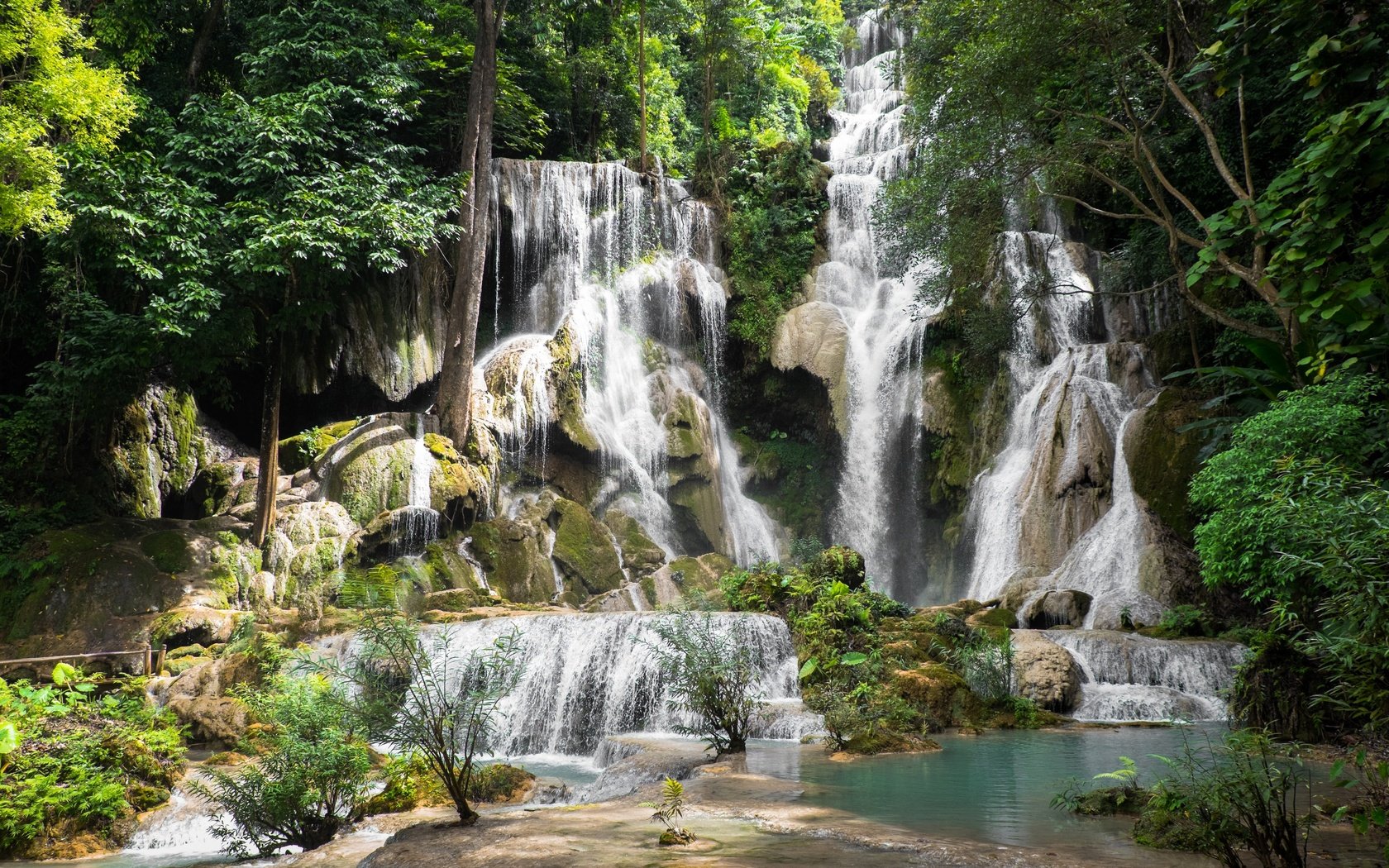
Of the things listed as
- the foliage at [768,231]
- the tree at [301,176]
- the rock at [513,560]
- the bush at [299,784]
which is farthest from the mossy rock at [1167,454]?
the tree at [301,176]

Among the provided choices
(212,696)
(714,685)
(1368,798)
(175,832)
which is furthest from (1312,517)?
(212,696)

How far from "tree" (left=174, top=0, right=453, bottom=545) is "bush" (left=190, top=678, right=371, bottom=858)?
34.2 feet

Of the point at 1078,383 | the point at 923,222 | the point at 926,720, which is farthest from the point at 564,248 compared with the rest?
the point at 926,720

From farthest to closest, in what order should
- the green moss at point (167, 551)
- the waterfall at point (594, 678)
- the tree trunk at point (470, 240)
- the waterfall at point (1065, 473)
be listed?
1. the tree trunk at point (470, 240)
2. the waterfall at point (1065, 473)
3. the green moss at point (167, 551)
4. the waterfall at point (594, 678)

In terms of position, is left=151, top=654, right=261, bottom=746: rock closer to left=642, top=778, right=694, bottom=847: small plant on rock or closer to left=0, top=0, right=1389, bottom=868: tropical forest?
left=0, top=0, right=1389, bottom=868: tropical forest

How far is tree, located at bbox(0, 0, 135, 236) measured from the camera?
38.2 ft

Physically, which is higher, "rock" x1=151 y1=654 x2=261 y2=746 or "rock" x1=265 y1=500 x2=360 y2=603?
"rock" x1=265 y1=500 x2=360 y2=603

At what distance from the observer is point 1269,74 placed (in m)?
14.9

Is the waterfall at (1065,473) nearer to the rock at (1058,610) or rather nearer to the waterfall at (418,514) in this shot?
the rock at (1058,610)

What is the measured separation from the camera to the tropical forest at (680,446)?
5.29 m

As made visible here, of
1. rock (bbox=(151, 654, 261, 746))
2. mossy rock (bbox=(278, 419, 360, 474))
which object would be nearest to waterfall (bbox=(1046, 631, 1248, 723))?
rock (bbox=(151, 654, 261, 746))

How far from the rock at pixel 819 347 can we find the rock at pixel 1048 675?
11.9 m

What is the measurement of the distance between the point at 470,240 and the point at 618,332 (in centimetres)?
494

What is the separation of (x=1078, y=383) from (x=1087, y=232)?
714cm
